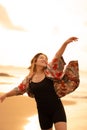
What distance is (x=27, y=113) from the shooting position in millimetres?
3705

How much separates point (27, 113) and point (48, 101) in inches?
64.8

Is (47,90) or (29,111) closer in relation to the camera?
(47,90)

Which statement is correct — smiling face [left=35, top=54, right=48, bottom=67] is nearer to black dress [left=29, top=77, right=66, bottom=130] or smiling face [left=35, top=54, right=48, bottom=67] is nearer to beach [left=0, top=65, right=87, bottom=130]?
black dress [left=29, top=77, right=66, bottom=130]

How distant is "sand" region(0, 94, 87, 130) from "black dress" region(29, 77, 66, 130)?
1.44 meters

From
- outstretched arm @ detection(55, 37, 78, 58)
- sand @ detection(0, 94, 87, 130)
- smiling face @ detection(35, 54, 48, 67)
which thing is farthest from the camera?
sand @ detection(0, 94, 87, 130)

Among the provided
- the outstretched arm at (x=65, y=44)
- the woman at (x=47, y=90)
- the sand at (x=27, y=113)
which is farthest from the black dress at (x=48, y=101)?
the sand at (x=27, y=113)

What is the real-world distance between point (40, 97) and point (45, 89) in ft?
0.21

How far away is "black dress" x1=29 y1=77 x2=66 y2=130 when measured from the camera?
2.08m

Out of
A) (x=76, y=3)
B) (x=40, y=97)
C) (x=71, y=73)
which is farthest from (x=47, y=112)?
(x=76, y=3)

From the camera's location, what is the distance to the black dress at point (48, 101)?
208 cm

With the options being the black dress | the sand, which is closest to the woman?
the black dress

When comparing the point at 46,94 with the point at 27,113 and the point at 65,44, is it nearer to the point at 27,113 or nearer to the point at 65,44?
the point at 65,44

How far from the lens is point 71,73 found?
2201 mm

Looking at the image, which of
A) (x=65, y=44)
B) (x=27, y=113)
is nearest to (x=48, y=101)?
(x=65, y=44)
